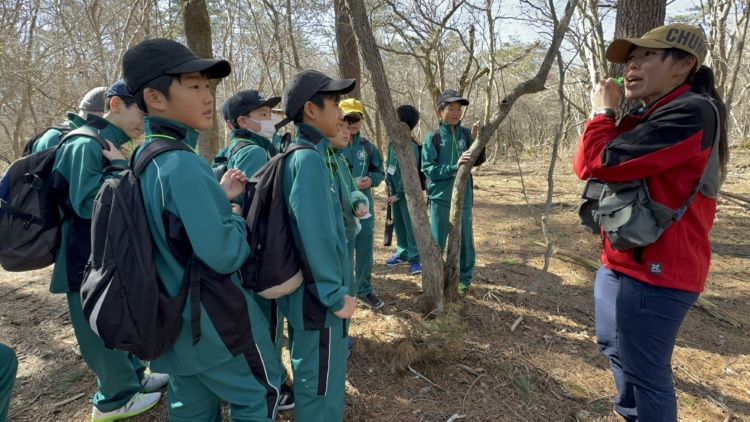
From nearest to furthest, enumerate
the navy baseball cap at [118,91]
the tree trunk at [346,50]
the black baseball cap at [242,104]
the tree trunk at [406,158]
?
the navy baseball cap at [118,91] < the tree trunk at [406,158] < the black baseball cap at [242,104] < the tree trunk at [346,50]

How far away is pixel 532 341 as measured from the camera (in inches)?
136

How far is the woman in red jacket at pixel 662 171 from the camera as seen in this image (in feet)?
5.80

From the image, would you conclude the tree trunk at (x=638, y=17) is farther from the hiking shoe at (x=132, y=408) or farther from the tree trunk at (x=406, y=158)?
the hiking shoe at (x=132, y=408)

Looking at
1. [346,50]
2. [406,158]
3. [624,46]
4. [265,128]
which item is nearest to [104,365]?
[265,128]

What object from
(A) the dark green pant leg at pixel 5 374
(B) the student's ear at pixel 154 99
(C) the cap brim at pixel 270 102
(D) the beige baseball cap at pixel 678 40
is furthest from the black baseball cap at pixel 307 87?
(A) the dark green pant leg at pixel 5 374

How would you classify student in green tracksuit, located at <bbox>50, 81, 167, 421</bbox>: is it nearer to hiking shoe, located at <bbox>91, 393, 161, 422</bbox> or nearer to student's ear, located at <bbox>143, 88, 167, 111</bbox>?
hiking shoe, located at <bbox>91, 393, 161, 422</bbox>

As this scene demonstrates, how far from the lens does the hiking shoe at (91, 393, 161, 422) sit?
248 cm

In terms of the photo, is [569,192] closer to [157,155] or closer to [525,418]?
[525,418]

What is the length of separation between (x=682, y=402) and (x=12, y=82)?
15650 millimetres

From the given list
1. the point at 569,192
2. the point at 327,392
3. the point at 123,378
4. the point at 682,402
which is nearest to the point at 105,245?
the point at 327,392

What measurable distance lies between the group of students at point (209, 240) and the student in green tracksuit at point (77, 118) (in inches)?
0.4

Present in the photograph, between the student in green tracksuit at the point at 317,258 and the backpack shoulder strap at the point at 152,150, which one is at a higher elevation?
the backpack shoulder strap at the point at 152,150

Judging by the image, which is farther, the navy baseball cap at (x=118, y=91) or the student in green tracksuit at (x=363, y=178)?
the student in green tracksuit at (x=363, y=178)

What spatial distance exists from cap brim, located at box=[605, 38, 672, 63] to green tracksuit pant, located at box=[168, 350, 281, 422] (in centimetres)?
226
